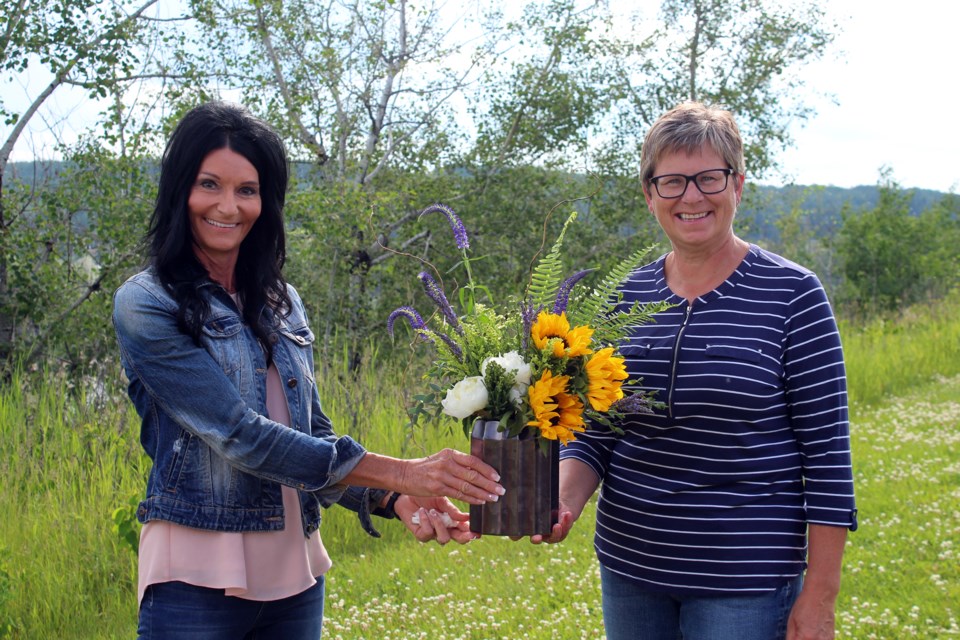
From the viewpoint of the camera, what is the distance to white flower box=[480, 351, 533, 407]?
7.58ft

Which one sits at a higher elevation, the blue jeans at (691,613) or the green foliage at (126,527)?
the blue jeans at (691,613)

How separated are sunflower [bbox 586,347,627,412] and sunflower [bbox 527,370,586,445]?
52mm

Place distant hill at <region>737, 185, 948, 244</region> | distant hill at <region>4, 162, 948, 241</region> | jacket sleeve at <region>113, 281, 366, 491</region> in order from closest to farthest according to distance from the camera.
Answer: jacket sleeve at <region>113, 281, 366, 491</region>
distant hill at <region>4, 162, 948, 241</region>
distant hill at <region>737, 185, 948, 244</region>

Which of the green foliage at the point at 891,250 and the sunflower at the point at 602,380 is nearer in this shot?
the sunflower at the point at 602,380

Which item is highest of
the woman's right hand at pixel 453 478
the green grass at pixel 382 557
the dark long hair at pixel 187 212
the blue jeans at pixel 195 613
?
the dark long hair at pixel 187 212

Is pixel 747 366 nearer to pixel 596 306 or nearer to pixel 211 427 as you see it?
pixel 596 306

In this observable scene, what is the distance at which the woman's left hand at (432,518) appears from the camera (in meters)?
2.86

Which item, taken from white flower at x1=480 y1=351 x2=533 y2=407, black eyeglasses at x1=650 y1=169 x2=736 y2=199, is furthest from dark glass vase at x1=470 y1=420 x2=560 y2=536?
black eyeglasses at x1=650 y1=169 x2=736 y2=199

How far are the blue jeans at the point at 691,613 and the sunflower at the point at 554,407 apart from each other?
626mm

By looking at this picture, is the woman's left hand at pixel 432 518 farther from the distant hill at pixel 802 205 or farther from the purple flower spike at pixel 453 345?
the distant hill at pixel 802 205

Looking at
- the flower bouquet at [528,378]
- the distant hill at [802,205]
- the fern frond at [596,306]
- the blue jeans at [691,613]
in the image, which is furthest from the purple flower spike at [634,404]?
the distant hill at [802,205]

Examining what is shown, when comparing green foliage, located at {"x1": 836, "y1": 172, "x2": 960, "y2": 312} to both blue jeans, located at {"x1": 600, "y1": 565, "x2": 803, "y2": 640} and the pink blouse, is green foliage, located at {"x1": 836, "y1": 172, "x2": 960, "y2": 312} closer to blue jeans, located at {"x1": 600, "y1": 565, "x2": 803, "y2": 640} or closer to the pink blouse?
blue jeans, located at {"x1": 600, "y1": 565, "x2": 803, "y2": 640}

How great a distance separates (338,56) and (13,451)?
750 centimetres

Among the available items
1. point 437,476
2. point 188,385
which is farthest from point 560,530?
point 188,385
